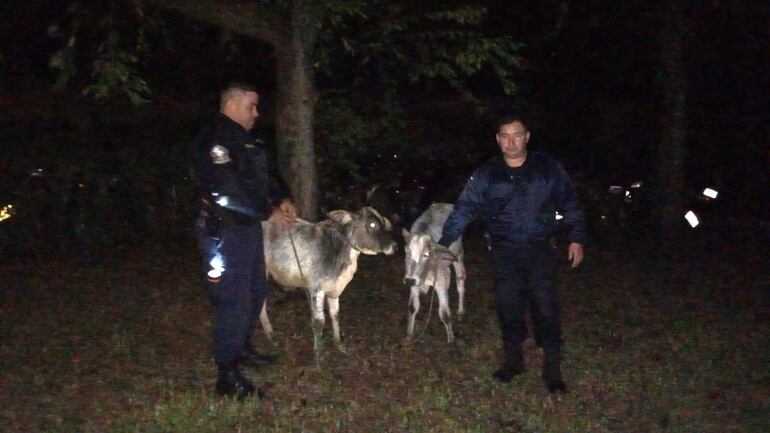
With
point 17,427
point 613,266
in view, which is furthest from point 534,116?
point 17,427

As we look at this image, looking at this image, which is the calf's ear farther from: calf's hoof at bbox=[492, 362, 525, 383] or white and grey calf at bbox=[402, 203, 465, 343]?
calf's hoof at bbox=[492, 362, 525, 383]

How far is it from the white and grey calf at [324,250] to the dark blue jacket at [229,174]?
1.72 metres

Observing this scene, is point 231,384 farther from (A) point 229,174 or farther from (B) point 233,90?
(B) point 233,90

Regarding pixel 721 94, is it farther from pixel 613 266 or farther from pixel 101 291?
pixel 101 291

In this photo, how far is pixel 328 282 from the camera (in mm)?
9898

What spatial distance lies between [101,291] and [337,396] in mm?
5548

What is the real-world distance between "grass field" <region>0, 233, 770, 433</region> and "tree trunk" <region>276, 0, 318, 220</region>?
3.65 ft

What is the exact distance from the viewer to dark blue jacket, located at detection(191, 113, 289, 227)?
794 cm

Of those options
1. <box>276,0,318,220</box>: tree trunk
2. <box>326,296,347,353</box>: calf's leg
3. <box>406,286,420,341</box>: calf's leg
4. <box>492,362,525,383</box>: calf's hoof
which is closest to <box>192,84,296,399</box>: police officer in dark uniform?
<box>326,296,347,353</box>: calf's leg

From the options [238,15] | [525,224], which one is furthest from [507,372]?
[238,15]

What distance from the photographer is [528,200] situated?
8375 mm

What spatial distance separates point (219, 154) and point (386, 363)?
8.34 feet

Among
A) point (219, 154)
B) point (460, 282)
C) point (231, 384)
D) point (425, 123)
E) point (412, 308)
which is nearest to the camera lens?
point (219, 154)

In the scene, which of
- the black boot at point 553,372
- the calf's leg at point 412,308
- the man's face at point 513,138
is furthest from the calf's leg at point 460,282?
the man's face at point 513,138
